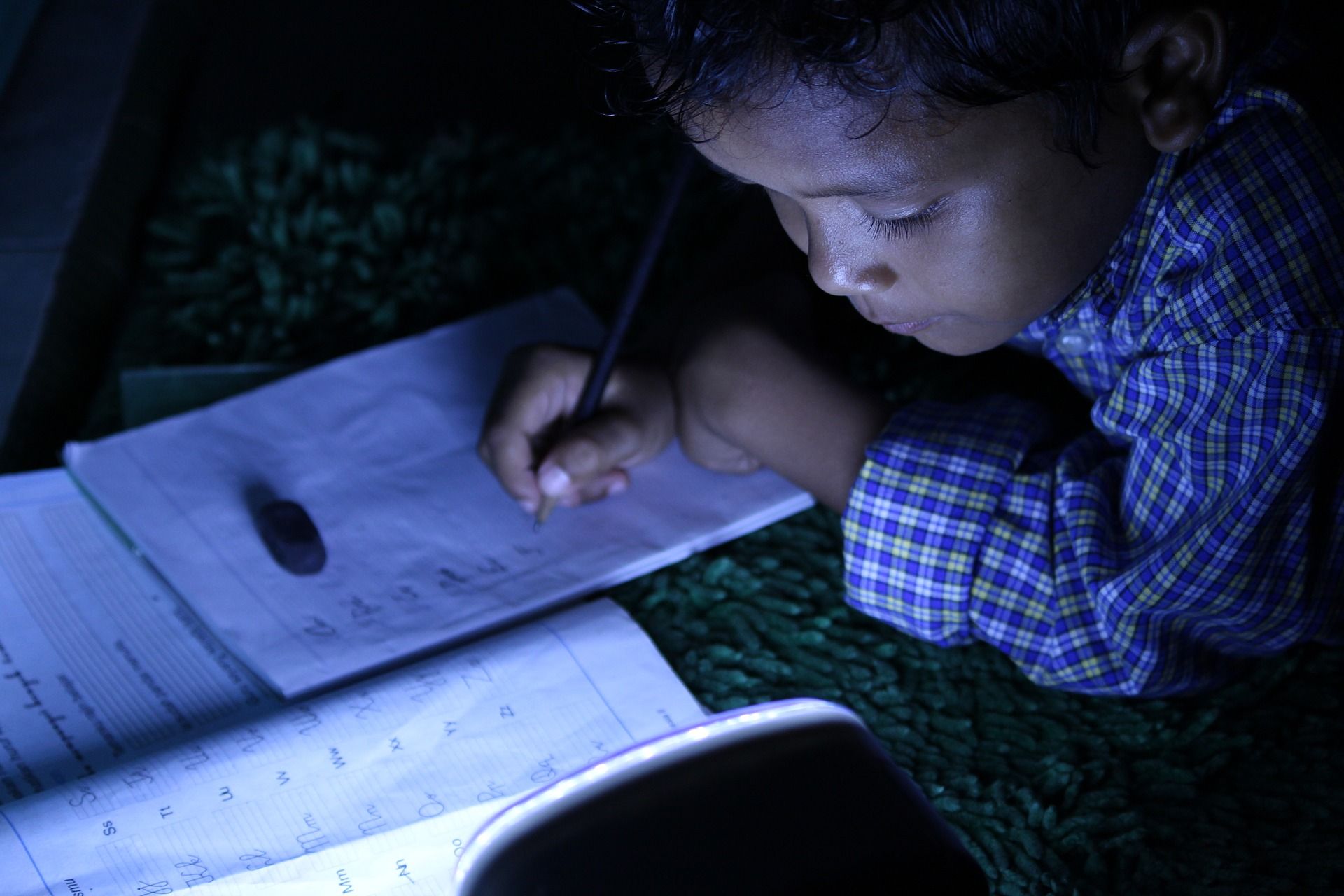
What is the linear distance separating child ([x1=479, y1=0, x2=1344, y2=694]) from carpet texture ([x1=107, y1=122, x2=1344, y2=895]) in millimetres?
31

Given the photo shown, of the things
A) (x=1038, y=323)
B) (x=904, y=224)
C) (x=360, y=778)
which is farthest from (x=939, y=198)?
(x=360, y=778)

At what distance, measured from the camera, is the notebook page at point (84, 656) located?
0.65 m

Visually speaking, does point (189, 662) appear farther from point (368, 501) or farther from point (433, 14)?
point (433, 14)

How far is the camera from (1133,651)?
0.69m

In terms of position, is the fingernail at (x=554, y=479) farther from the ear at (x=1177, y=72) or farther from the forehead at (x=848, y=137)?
the ear at (x=1177, y=72)

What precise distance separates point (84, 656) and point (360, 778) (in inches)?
7.9

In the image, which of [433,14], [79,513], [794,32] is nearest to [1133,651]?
[794,32]

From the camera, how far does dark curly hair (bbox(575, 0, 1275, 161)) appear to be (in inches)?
20.7

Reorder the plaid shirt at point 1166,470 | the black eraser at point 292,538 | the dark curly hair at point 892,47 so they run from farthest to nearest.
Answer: the black eraser at point 292,538 < the plaid shirt at point 1166,470 < the dark curly hair at point 892,47

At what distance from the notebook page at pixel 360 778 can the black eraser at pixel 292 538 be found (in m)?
0.12

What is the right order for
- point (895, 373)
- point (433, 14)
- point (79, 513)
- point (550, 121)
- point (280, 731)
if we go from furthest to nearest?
1. point (433, 14)
2. point (550, 121)
3. point (895, 373)
4. point (79, 513)
5. point (280, 731)

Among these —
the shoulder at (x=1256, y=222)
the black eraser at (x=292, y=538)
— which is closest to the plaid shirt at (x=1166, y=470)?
the shoulder at (x=1256, y=222)

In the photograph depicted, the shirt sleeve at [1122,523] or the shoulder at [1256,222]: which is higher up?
the shoulder at [1256,222]

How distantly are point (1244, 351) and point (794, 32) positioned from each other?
288mm
